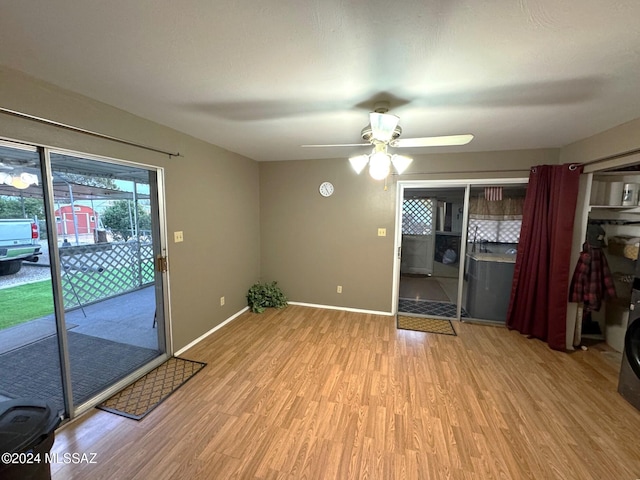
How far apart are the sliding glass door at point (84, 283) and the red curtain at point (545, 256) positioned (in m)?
4.11

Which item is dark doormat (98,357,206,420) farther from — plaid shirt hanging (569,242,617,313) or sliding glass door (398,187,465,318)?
plaid shirt hanging (569,242,617,313)

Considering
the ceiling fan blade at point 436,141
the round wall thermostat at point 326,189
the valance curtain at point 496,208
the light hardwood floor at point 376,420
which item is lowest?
the light hardwood floor at point 376,420

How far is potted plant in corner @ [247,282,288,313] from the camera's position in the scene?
3.92m

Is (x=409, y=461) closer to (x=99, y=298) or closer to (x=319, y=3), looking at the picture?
(x=319, y=3)

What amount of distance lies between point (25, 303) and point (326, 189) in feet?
11.6

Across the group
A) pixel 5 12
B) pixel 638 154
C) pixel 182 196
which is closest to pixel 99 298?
pixel 182 196

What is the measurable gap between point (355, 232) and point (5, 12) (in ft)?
11.1

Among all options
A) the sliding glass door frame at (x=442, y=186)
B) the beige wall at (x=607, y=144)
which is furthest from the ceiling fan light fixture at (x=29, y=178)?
the beige wall at (x=607, y=144)

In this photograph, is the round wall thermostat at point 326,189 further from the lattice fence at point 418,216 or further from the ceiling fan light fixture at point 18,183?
the ceiling fan light fixture at point 18,183

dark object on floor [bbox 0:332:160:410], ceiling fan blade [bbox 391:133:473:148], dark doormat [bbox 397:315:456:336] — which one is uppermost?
ceiling fan blade [bbox 391:133:473:148]

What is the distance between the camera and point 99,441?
1.68 metres

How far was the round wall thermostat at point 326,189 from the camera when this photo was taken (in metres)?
3.82

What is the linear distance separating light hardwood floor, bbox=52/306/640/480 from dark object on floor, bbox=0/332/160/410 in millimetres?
380

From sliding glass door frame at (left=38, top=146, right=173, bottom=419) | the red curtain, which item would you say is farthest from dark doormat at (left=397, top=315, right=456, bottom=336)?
sliding glass door frame at (left=38, top=146, right=173, bottom=419)
